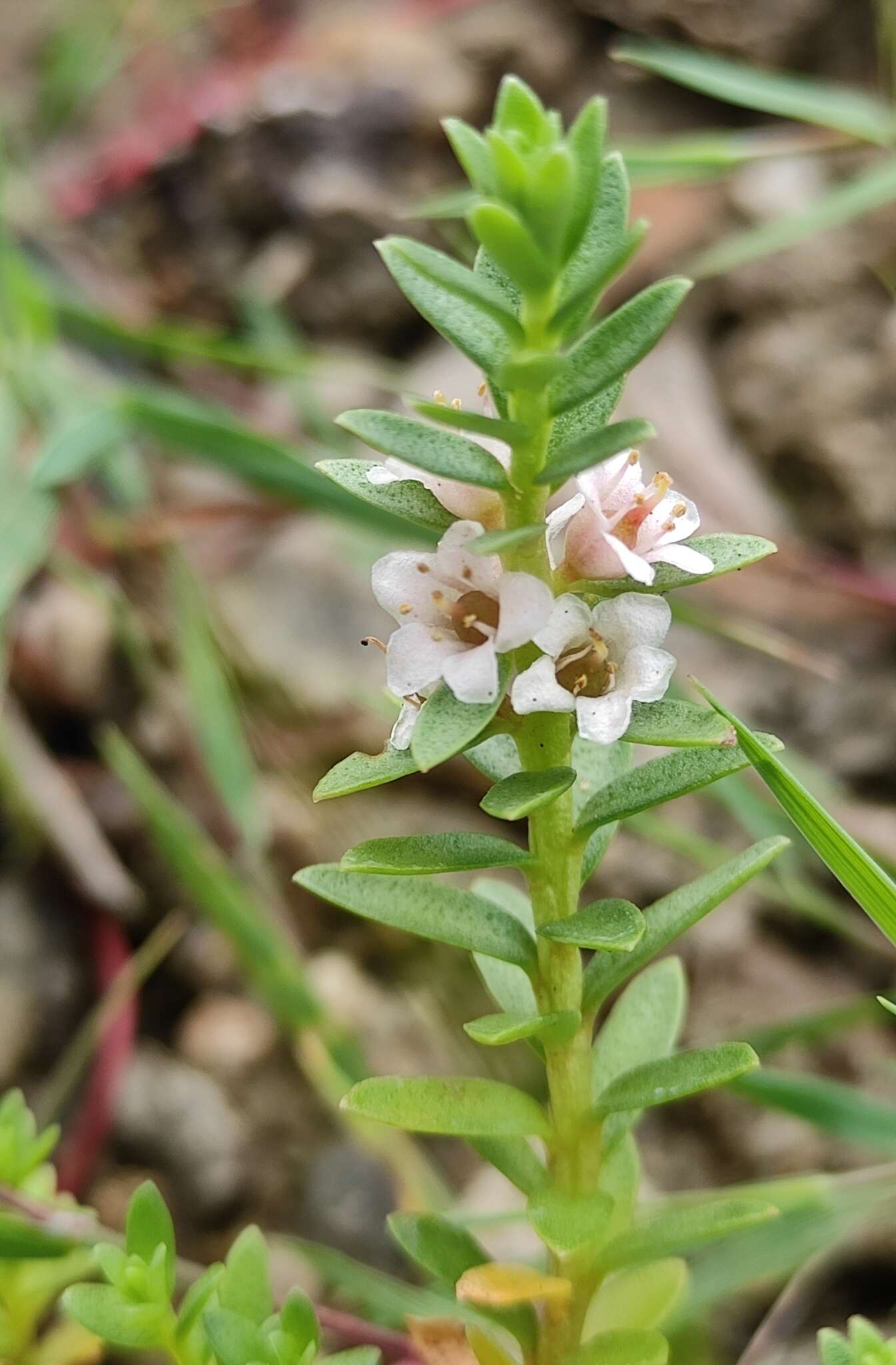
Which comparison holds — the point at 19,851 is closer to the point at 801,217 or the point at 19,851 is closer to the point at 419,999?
the point at 419,999

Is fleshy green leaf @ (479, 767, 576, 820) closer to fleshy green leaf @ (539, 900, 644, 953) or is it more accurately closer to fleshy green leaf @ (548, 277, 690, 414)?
fleshy green leaf @ (539, 900, 644, 953)

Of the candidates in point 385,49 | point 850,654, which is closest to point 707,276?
point 850,654


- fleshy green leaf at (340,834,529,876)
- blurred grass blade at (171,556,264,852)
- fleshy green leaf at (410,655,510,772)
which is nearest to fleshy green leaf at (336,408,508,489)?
fleshy green leaf at (410,655,510,772)

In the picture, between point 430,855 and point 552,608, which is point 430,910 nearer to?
point 430,855

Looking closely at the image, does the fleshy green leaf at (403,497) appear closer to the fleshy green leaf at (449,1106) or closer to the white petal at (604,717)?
the white petal at (604,717)

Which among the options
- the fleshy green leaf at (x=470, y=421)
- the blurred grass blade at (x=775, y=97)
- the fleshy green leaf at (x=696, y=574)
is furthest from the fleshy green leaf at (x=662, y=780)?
the blurred grass blade at (x=775, y=97)

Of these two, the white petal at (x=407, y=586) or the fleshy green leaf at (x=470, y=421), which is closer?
the fleshy green leaf at (x=470, y=421)

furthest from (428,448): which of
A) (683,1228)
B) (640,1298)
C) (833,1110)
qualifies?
(833,1110)
